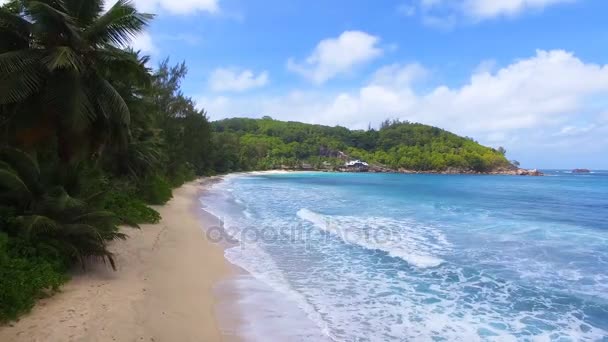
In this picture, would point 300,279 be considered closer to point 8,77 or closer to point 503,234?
point 8,77

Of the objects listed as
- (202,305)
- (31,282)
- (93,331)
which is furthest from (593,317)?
(31,282)

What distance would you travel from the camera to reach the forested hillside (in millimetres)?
153250

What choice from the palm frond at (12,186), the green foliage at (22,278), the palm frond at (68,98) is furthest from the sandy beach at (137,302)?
the palm frond at (68,98)

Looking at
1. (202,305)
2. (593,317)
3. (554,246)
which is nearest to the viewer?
(202,305)

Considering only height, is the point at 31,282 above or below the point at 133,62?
below

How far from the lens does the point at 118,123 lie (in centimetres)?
1278

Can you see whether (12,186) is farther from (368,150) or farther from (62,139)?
(368,150)

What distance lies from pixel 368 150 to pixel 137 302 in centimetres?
18172

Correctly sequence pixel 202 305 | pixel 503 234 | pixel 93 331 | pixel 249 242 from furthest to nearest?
pixel 503 234 → pixel 249 242 → pixel 202 305 → pixel 93 331

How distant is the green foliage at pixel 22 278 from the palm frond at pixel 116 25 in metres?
6.87

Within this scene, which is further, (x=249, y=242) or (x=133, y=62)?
(x=249, y=242)

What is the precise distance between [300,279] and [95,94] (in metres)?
8.13

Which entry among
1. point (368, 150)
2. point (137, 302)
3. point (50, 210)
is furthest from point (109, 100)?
point (368, 150)

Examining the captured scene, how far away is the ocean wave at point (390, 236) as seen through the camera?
13.5 m
